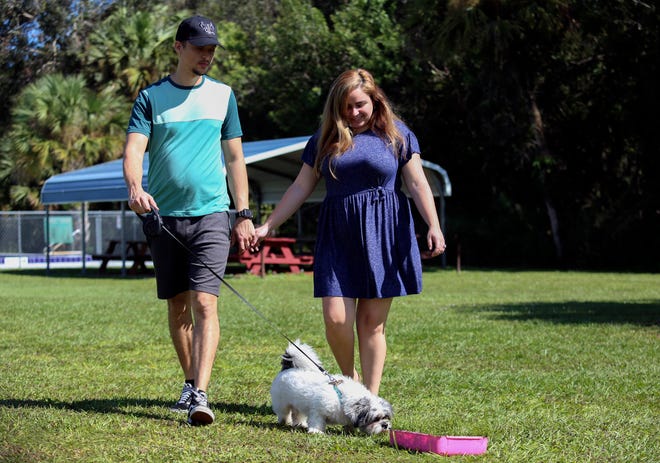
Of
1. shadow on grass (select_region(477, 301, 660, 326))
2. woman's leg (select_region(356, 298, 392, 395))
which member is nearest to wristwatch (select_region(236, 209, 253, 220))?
woman's leg (select_region(356, 298, 392, 395))

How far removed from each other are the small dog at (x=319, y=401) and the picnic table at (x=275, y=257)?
17.2 meters

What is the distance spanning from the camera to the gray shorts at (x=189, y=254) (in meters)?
5.50

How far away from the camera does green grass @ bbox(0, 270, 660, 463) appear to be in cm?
471

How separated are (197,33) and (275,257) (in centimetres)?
1836

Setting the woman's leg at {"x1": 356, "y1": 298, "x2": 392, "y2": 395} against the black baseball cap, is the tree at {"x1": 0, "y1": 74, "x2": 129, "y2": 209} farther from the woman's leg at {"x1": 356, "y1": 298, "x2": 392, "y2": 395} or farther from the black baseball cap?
the woman's leg at {"x1": 356, "y1": 298, "x2": 392, "y2": 395}

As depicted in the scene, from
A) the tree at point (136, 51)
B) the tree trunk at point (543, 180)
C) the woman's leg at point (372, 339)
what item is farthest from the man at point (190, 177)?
the tree at point (136, 51)

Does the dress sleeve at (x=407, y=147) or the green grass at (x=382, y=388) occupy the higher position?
the dress sleeve at (x=407, y=147)

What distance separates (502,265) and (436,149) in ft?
13.8

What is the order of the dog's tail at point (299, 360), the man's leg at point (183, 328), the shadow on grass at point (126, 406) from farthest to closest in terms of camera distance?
the man's leg at point (183, 328), the shadow on grass at point (126, 406), the dog's tail at point (299, 360)

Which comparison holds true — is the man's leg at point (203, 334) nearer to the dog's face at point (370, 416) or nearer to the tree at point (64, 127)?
the dog's face at point (370, 416)

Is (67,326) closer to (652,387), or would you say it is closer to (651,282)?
(652,387)

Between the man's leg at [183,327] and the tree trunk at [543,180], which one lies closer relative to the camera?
the man's leg at [183,327]

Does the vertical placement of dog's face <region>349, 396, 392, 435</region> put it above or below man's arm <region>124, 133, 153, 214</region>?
below

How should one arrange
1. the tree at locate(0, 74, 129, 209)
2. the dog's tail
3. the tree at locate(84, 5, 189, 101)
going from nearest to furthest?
the dog's tail < the tree at locate(0, 74, 129, 209) < the tree at locate(84, 5, 189, 101)
